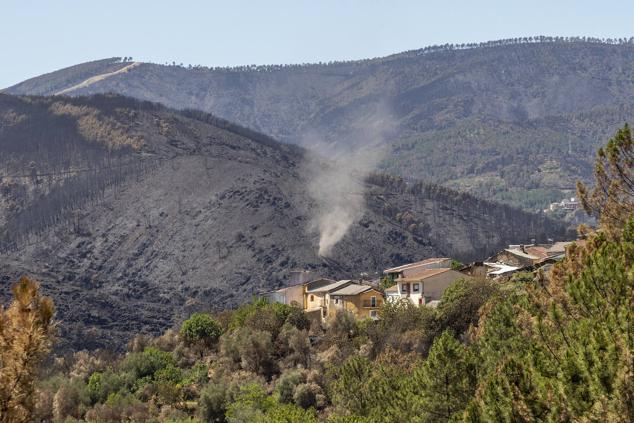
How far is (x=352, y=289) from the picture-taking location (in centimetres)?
9631

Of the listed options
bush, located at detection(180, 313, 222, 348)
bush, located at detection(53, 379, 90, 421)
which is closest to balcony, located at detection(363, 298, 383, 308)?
bush, located at detection(180, 313, 222, 348)

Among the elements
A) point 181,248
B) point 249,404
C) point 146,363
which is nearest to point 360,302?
point 146,363

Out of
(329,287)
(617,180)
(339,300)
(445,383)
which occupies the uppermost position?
(617,180)

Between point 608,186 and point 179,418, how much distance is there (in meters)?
35.6

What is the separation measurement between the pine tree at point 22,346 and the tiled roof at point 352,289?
→ 263ft

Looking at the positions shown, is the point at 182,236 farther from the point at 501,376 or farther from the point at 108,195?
the point at 501,376

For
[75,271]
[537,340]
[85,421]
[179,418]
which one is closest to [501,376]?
[537,340]

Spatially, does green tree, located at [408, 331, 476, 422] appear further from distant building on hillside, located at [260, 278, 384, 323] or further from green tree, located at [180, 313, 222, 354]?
green tree, located at [180, 313, 222, 354]

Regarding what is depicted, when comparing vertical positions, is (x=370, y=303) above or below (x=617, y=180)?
below

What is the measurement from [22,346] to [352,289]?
83685 millimetres

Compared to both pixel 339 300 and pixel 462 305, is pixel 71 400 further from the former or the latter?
pixel 339 300

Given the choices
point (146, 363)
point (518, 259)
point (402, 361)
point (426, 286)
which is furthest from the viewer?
point (518, 259)

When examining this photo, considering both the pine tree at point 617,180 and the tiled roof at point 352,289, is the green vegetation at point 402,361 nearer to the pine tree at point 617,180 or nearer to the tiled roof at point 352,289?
the pine tree at point 617,180

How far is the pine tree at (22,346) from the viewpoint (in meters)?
12.9
